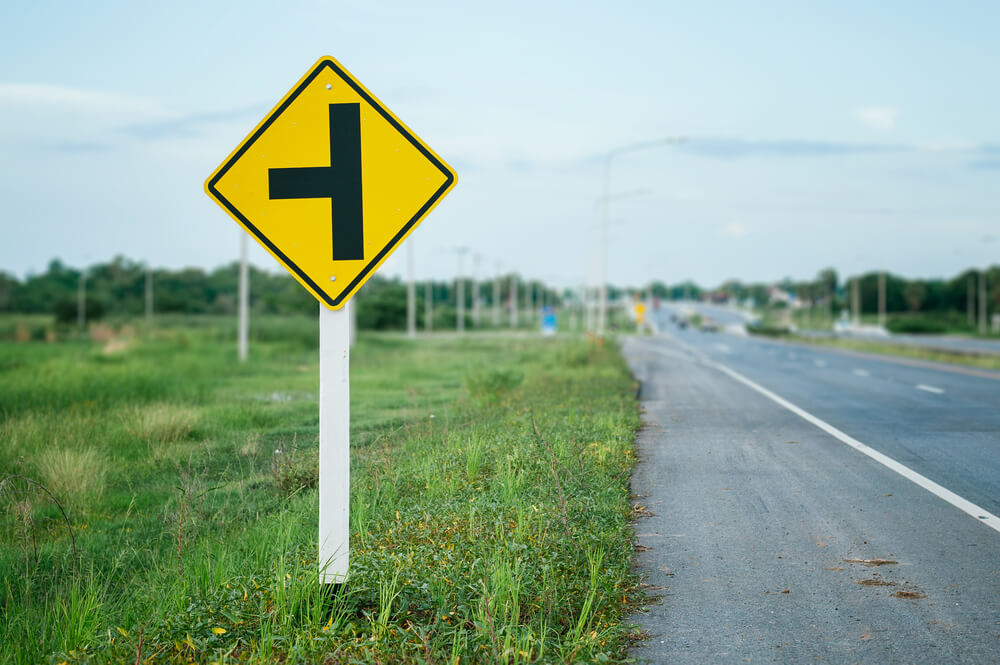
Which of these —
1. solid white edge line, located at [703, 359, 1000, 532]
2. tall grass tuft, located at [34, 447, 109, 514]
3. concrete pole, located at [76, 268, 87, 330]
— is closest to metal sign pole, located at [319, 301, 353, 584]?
tall grass tuft, located at [34, 447, 109, 514]

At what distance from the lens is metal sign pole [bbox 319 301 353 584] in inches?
184

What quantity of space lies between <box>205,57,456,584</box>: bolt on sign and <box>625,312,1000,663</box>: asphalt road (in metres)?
2.29

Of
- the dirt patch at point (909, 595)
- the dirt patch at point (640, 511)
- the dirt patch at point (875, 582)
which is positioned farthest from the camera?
the dirt patch at point (640, 511)

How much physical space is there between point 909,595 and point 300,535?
4079 mm

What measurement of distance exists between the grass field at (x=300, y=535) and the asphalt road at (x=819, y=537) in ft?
1.48

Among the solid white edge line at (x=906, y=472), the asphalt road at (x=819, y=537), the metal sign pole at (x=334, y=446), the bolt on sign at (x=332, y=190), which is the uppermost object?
the bolt on sign at (x=332, y=190)

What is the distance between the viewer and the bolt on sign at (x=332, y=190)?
4746 mm

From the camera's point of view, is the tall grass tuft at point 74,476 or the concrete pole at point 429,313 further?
the concrete pole at point 429,313

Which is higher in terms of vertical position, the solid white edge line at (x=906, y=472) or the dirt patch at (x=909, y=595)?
the solid white edge line at (x=906, y=472)

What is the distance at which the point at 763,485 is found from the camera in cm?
909

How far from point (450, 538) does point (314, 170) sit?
2740mm

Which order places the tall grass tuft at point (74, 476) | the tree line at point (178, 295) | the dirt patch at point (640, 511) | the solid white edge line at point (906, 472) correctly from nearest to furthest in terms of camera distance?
the solid white edge line at point (906, 472) → the dirt patch at point (640, 511) → the tall grass tuft at point (74, 476) → the tree line at point (178, 295)

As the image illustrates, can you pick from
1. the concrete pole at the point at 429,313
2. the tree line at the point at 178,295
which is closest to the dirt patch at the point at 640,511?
the concrete pole at the point at 429,313

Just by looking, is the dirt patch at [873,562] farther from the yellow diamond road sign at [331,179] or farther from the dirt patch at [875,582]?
the yellow diamond road sign at [331,179]
